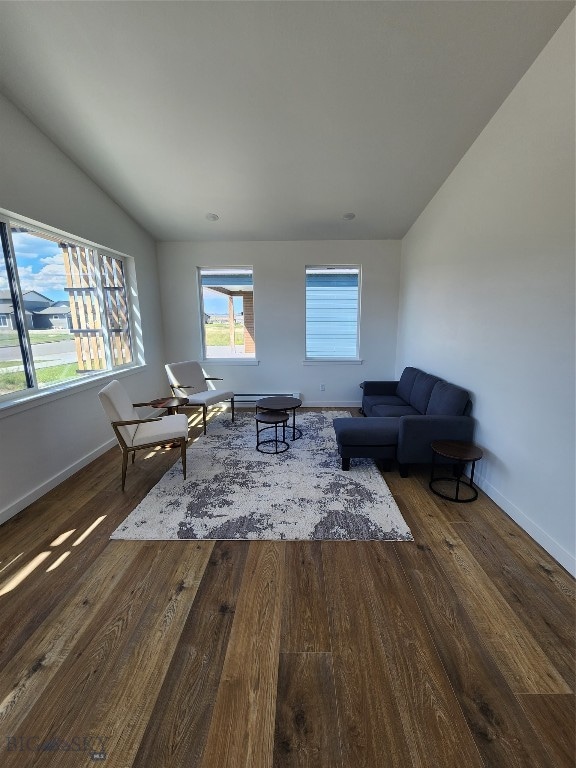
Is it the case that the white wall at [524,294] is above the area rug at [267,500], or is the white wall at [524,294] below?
Answer: above

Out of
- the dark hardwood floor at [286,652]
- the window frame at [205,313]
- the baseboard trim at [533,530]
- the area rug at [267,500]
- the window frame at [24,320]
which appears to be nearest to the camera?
the dark hardwood floor at [286,652]

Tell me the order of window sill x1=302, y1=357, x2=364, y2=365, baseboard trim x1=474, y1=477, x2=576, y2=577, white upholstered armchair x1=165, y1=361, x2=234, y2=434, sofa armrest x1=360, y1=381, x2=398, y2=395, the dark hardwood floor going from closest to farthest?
the dark hardwood floor
baseboard trim x1=474, y1=477, x2=576, y2=577
white upholstered armchair x1=165, y1=361, x2=234, y2=434
sofa armrest x1=360, y1=381, x2=398, y2=395
window sill x1=302, y1=357, x2=364, y2=365

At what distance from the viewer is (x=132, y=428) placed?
2887mm

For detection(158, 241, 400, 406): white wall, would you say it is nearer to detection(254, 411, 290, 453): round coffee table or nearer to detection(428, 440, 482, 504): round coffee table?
detection(254, 411, 290, 453): round coffee table

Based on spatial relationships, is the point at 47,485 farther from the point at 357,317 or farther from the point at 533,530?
the point at 357,317

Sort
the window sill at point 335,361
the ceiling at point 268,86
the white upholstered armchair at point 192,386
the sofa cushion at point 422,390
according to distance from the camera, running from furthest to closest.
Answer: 1. the window sill at point 335,361
2. the white upholstered armchair at point 192,386
3. the sofa cushion at point 422,390
4. the ceiling at point 268,86

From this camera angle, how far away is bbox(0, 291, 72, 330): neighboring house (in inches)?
95.7

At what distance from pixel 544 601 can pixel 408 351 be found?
330cm

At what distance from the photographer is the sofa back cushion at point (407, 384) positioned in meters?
3.82

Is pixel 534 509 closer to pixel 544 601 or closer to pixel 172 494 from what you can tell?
pixel 544 601

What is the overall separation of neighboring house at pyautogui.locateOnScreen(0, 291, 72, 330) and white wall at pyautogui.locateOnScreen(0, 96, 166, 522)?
64cm

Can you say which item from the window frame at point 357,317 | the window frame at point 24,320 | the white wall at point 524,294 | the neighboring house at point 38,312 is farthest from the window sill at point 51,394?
the white wall at point 524,294

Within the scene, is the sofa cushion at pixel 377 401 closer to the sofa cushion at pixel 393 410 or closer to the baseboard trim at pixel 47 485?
the sofa cushion at pixel 393 410

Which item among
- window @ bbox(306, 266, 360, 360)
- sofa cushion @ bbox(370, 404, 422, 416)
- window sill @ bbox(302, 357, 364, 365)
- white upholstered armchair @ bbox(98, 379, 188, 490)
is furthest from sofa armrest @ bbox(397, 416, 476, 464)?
window @ bbox(306, 266, 360, 360)
